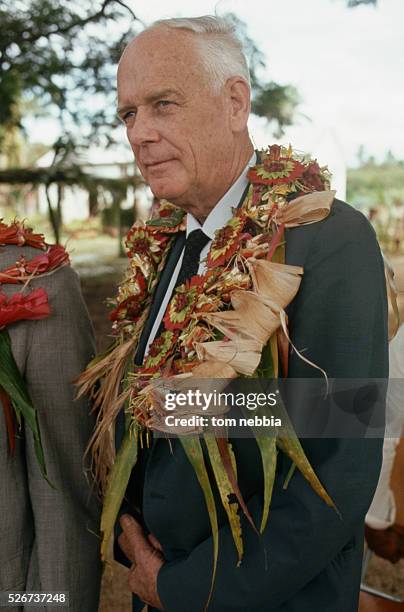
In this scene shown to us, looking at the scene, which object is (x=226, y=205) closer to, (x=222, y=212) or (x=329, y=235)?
(x=222, y=212)

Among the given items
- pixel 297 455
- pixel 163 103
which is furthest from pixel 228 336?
pixel 163 103

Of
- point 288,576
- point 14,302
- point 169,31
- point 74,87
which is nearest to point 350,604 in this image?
point 288,576

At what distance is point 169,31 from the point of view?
1.20m

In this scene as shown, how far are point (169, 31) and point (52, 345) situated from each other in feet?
1.93

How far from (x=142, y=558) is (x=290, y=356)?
0.48 meters

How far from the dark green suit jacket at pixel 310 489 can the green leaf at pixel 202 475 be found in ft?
0.20

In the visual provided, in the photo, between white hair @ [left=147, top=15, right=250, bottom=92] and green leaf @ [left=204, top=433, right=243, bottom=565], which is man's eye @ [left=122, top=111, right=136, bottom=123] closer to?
white hair @ [left=147, top=15, right=250, bottom=92]

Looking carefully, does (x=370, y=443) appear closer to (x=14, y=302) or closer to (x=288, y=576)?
(x=288, y=576)

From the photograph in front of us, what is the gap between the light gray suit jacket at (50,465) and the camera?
1.29 m

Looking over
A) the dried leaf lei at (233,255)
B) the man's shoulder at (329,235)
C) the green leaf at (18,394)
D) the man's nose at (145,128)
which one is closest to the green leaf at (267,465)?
the dried leaf lei at (233,255)

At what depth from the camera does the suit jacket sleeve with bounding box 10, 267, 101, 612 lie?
1301 millimetres

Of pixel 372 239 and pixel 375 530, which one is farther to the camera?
pixel 375 530

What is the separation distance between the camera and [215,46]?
1.21 metres

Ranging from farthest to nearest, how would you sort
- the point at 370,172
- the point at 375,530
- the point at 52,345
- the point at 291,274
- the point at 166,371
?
the point at 370,172 < the point at 375,530 < the point at 52,345 < the point at 166,371 < the point at 291,274
